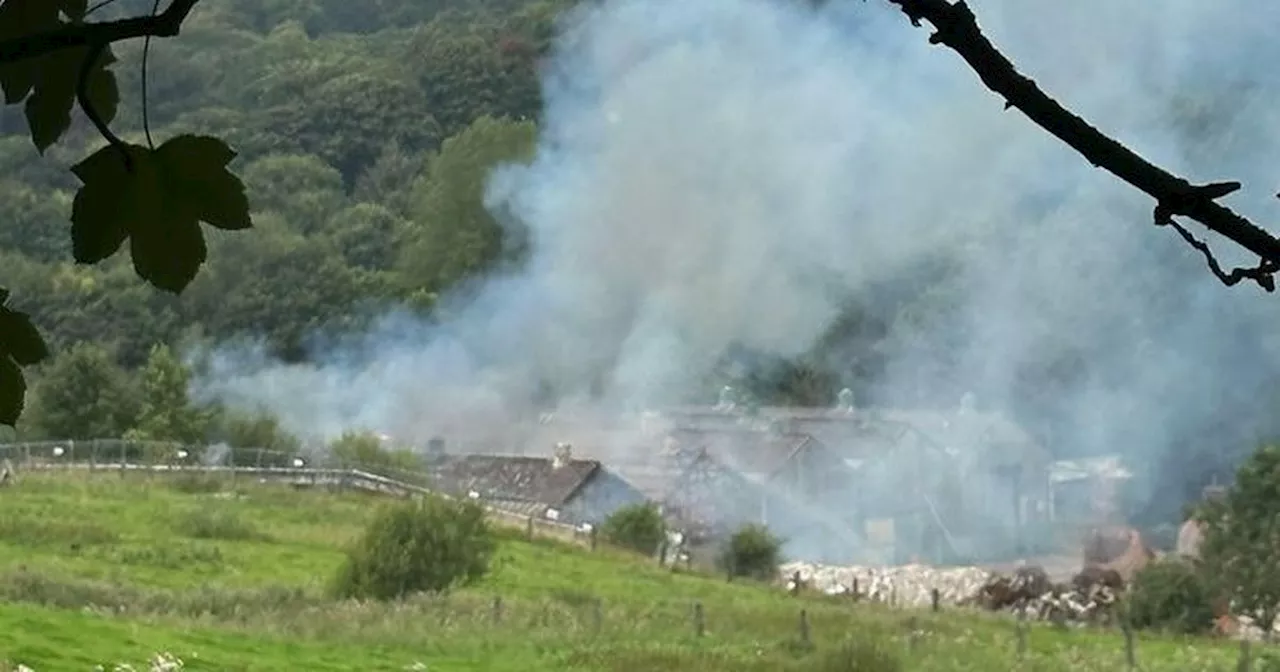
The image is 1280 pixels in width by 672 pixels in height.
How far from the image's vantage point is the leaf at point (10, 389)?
272mm

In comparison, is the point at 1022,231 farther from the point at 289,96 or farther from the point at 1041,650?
the point at 1041,650

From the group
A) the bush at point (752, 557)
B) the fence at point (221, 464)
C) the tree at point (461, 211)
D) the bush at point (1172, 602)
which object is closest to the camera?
the bush at point (1172, 602)

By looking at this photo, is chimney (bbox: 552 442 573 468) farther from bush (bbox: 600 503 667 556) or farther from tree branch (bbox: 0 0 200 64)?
tree branch (bbox: 0 0 200 64)

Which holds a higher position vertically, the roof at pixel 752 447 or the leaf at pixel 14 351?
the roof at pixel 752 447

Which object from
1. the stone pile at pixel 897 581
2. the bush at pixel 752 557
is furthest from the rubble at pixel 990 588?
the bush at pixel 752 557

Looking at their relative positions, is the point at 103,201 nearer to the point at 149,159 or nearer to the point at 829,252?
the point at 149,159

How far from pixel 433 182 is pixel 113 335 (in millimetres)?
2735

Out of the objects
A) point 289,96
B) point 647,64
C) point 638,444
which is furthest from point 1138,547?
point 289,96

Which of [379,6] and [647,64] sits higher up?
[379,6]

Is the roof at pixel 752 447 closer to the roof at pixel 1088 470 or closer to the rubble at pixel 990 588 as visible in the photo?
the rubble at pixel 990 588

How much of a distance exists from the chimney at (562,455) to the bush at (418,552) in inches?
157

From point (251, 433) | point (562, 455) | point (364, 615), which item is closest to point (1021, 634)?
point (364, 615)

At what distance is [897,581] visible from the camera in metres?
8.78

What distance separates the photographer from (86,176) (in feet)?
0.79
